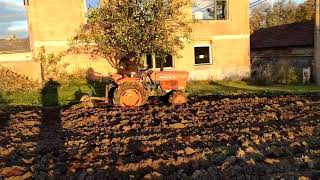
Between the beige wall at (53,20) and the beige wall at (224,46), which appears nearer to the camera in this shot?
the beige wall at (53,20)

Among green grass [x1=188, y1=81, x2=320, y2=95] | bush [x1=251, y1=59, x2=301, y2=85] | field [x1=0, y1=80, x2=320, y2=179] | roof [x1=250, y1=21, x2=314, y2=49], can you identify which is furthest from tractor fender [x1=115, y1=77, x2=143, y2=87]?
roof [x1=250, y1=21, x2=314, y2=49]

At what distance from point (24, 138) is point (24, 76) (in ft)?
38.3

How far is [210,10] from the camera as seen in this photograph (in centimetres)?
2400

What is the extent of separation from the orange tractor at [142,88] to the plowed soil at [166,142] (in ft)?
1.48

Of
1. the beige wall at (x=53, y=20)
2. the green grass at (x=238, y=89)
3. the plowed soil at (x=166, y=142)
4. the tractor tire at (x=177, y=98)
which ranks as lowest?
the green grass at (x=238, y=89)

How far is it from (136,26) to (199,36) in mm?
6441

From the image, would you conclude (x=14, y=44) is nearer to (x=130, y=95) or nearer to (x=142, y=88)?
(x=130, y=95)

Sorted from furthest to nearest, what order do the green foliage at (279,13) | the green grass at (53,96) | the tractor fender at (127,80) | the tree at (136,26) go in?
the green foliage at (279,13)
the tree at (136,26)
the green grass at (53,96)
the tractor fender at (127,80)

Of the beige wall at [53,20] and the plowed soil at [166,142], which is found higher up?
the beige wall at [53,20]

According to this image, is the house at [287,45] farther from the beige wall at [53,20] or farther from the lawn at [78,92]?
the beige wall at [53,20]

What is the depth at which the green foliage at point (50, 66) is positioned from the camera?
20.4m

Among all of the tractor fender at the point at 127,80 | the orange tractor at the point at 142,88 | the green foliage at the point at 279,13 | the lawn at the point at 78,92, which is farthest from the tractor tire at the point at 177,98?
the green foliage at the point at 279,13

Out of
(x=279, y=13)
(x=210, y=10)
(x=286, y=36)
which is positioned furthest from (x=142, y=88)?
(x=279, y=13)

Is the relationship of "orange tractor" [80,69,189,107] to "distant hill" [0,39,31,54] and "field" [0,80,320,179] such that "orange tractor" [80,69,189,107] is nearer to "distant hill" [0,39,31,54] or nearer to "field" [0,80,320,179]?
"field" [0,80,320,179]
